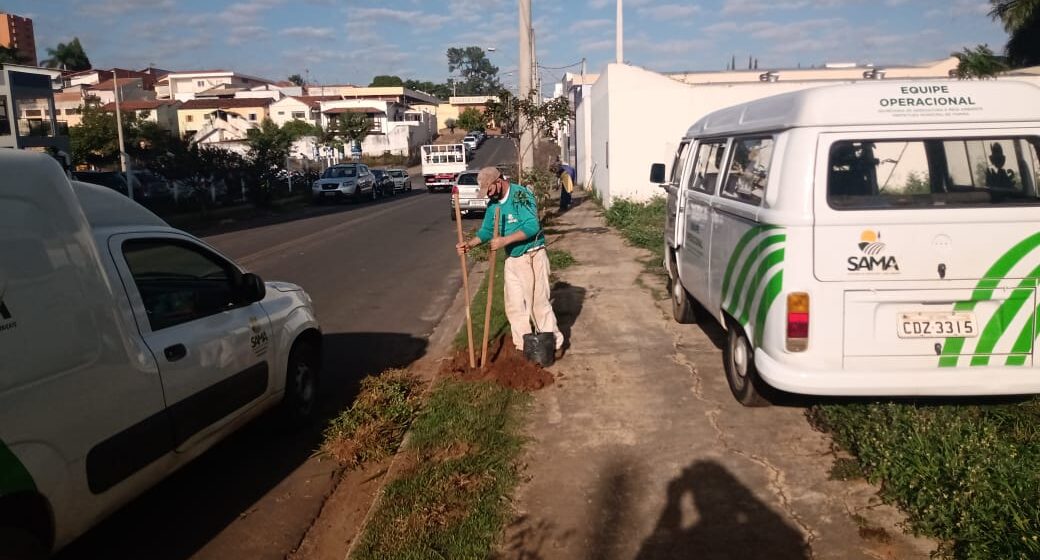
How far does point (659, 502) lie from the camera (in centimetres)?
421

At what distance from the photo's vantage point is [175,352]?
402 centimetres

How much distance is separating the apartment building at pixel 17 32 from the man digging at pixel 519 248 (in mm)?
77425

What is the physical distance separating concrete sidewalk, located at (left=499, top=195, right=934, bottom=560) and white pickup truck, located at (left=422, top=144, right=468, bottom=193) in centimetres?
3267

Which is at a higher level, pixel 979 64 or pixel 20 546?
pixel 979 64

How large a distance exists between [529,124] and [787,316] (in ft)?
43.2

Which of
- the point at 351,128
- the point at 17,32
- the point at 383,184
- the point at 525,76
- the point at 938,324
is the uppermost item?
the point at 17,32

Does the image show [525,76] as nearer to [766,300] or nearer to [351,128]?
[766,300]

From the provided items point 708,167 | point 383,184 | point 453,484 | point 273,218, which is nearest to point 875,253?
point 708,167

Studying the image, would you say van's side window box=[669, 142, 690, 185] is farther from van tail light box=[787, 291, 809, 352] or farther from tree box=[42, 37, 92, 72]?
tree box=[42, 37, 92, 72]

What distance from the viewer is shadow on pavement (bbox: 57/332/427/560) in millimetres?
4148

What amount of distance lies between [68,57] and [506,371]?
9575 centimetres

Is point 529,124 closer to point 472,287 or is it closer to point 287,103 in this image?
point 472,287

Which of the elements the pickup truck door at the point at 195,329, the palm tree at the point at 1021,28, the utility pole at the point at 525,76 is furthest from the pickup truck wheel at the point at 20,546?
the palm tree at the point at 1021,28

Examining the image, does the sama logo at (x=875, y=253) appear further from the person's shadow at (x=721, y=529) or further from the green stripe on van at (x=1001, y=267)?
the person's shadow at (x=721, y=529)
